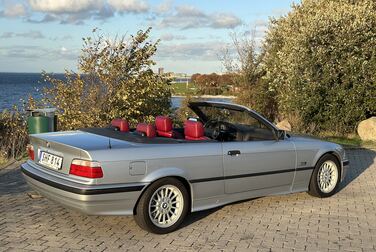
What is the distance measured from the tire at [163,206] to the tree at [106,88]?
5.72 m

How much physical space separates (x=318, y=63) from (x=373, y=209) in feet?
33.7

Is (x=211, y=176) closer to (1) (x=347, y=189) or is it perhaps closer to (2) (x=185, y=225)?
(2) (x=185, y=225)

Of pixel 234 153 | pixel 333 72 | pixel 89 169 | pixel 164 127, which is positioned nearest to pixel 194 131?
pixel 164 127

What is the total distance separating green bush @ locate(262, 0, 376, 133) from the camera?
15961 millimetres

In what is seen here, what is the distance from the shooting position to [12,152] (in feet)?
32.6

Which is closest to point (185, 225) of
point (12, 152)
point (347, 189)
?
point (347, 189)

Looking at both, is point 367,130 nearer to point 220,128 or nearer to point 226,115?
point 226,115

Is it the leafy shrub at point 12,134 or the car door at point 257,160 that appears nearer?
the car door at point 257,160

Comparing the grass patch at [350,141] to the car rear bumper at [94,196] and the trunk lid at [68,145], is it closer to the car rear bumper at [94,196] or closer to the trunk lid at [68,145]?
the trunk lid at [68,145]

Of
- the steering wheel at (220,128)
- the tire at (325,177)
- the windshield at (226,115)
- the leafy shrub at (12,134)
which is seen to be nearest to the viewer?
the steering wheel at (220,128)

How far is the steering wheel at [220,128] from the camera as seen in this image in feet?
20.3

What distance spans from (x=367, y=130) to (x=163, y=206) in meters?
11.8

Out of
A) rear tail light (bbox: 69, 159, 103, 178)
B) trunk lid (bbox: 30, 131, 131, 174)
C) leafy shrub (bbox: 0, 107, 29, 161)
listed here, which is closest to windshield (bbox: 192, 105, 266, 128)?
trunk lid (bbox: 30, 131, 131, 174)

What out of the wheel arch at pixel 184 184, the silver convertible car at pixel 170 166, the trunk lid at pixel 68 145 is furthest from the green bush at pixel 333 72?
the trunk lid at pixel 68 145
